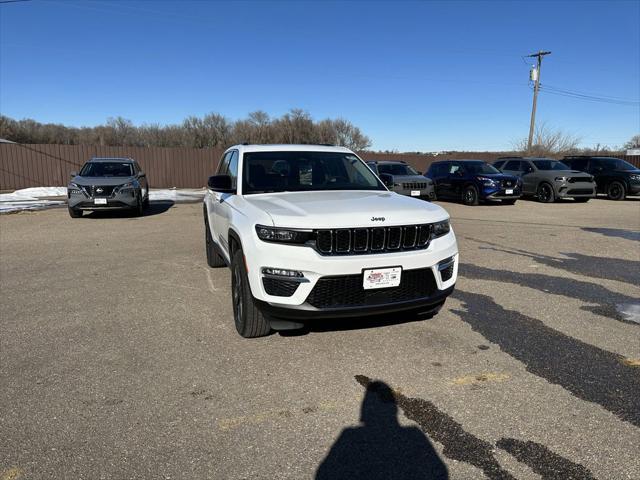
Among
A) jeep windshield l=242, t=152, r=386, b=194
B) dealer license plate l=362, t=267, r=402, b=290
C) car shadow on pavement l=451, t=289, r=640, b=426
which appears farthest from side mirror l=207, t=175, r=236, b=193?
car shadow on pavement l=451, t=289, r=640, b=426

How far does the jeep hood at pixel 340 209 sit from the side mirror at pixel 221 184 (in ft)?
1.32

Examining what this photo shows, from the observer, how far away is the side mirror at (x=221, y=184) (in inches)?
193

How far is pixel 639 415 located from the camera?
116 inches

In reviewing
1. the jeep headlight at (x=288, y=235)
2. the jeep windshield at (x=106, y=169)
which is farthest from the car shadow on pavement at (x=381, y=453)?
the jeep windshield at (x=106, y=169)

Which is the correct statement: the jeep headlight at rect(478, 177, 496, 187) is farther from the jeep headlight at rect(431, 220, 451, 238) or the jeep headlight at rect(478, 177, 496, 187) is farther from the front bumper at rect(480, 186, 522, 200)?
the jeep headlight at rect(431, 220, 451, 238)

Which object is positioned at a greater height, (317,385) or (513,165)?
(513,165)

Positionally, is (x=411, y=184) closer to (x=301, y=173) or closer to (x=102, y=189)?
(x=102, y=189)

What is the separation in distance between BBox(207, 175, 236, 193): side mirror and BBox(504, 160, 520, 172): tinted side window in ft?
56.6

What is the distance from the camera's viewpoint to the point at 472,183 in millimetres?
16891

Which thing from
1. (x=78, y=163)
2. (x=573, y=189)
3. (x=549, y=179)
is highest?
(x=549, y=179)

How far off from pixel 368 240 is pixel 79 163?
2484cm

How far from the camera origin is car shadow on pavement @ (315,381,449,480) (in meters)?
2.43

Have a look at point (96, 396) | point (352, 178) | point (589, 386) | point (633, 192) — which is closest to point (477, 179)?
point (633, 192)

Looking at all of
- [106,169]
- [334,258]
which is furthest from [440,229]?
[106,169]
